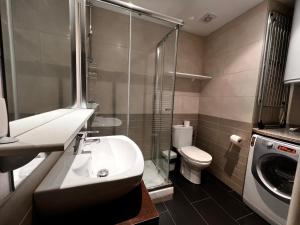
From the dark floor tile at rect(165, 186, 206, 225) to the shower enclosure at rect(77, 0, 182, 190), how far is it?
0.21 meters

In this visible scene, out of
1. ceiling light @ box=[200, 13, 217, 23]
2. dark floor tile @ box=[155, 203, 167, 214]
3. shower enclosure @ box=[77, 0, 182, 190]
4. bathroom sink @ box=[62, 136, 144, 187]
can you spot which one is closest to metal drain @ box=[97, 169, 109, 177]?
bathroom sink @ box=[62, 136, 144, 187]

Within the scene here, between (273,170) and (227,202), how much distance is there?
0.63 m

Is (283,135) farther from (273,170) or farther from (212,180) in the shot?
(212,180)

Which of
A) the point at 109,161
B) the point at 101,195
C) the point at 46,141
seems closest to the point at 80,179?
the point at 101,195

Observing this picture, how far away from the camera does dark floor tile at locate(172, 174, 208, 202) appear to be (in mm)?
1654

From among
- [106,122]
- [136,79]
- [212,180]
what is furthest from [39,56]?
[212,180]

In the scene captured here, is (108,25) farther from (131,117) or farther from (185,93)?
(185,93)

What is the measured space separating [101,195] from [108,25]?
192 cm

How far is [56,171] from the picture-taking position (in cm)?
59

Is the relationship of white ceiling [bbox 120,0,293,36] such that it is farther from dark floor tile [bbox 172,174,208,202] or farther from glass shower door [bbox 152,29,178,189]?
dark floor tile [bbox 172,174,208,202]

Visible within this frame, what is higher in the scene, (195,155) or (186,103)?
Result: (186,103)

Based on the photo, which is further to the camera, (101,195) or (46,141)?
(101,195)

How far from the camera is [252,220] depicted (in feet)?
4.52

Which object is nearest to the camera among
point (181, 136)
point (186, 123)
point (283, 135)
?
point (283, 135)
